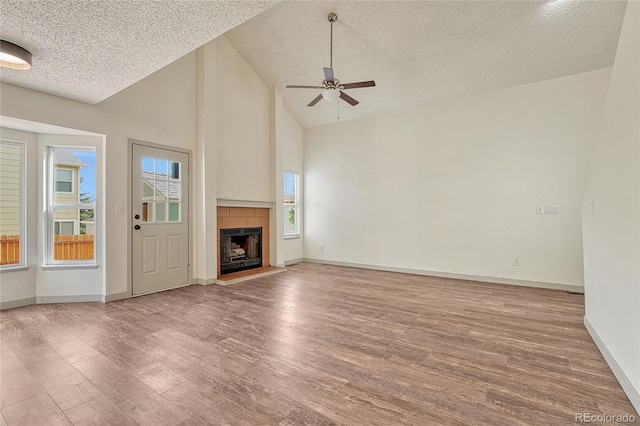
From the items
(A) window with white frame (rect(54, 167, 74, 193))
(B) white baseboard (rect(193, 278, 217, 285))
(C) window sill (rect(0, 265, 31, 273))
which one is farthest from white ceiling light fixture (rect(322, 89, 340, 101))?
(C) window sill (rect(0, 265, 31, 273))

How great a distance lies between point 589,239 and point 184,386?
3.85 metres

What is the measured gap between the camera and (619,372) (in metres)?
2.07

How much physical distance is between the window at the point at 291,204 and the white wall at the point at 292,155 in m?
0.11

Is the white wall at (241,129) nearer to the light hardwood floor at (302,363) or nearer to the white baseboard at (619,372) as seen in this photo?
the light hardwood floor at (302,363)

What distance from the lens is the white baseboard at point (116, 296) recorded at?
3.98 m

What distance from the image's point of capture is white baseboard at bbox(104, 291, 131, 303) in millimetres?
3979

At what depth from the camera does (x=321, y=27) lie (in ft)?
15.4

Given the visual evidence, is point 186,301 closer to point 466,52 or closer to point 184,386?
point 184,386

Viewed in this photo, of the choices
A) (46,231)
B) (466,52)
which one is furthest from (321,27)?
(46,231)

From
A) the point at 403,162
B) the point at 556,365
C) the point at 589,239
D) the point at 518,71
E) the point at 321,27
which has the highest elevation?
the point at 321,27

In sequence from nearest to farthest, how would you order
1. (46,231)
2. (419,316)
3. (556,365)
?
(556,365) → (419,316) → (46,231)

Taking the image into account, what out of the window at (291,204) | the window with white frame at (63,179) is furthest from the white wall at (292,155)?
the window with white frame at (63,179)

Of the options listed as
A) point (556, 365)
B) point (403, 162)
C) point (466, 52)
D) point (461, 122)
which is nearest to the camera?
point (556, 365)

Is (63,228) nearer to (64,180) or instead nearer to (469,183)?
(64,180)
